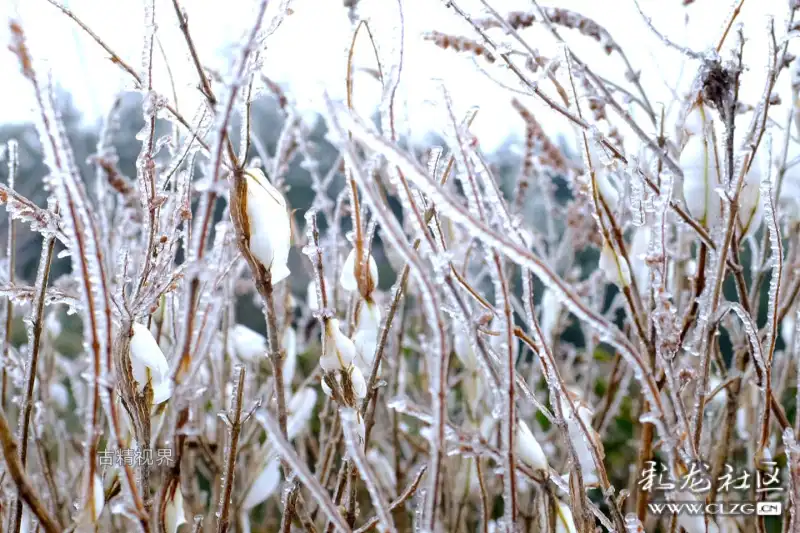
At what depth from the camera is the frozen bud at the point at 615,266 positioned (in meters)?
0.41

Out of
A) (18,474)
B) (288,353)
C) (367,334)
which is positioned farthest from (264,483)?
(18,474)

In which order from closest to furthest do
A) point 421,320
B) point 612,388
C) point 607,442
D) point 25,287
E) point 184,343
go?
point 184,343, point 25,287, point 612,388, point 421,320, point 607,442

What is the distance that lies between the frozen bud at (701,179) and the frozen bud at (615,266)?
68 millimetres

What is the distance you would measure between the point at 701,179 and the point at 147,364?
0.36 meters

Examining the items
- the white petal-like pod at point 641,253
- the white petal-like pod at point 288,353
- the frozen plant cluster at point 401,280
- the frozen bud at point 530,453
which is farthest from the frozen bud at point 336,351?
the white petal-like pod at point 288,353

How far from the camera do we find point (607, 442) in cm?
130

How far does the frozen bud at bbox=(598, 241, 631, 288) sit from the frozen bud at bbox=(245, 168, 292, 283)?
201mm

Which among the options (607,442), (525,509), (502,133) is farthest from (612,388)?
Answer: (607,442)

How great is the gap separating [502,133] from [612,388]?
1.58 ft

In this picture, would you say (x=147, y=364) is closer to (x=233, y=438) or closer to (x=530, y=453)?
(x=233, y=438)

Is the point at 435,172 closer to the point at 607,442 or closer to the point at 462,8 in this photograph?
the point at 462,8

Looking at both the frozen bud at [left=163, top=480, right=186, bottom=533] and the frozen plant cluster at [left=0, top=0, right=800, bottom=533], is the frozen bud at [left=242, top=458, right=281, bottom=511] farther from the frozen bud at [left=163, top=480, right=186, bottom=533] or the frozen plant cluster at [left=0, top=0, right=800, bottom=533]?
the frozen bud at [left=163, top=480, right=186, bottom=533]

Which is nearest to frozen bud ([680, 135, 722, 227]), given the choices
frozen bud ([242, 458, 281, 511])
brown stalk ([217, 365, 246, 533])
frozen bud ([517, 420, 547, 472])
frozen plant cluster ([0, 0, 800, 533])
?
frozen plant cluster ([0, 0, 800, 533])

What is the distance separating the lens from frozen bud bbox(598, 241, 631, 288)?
412 mm
